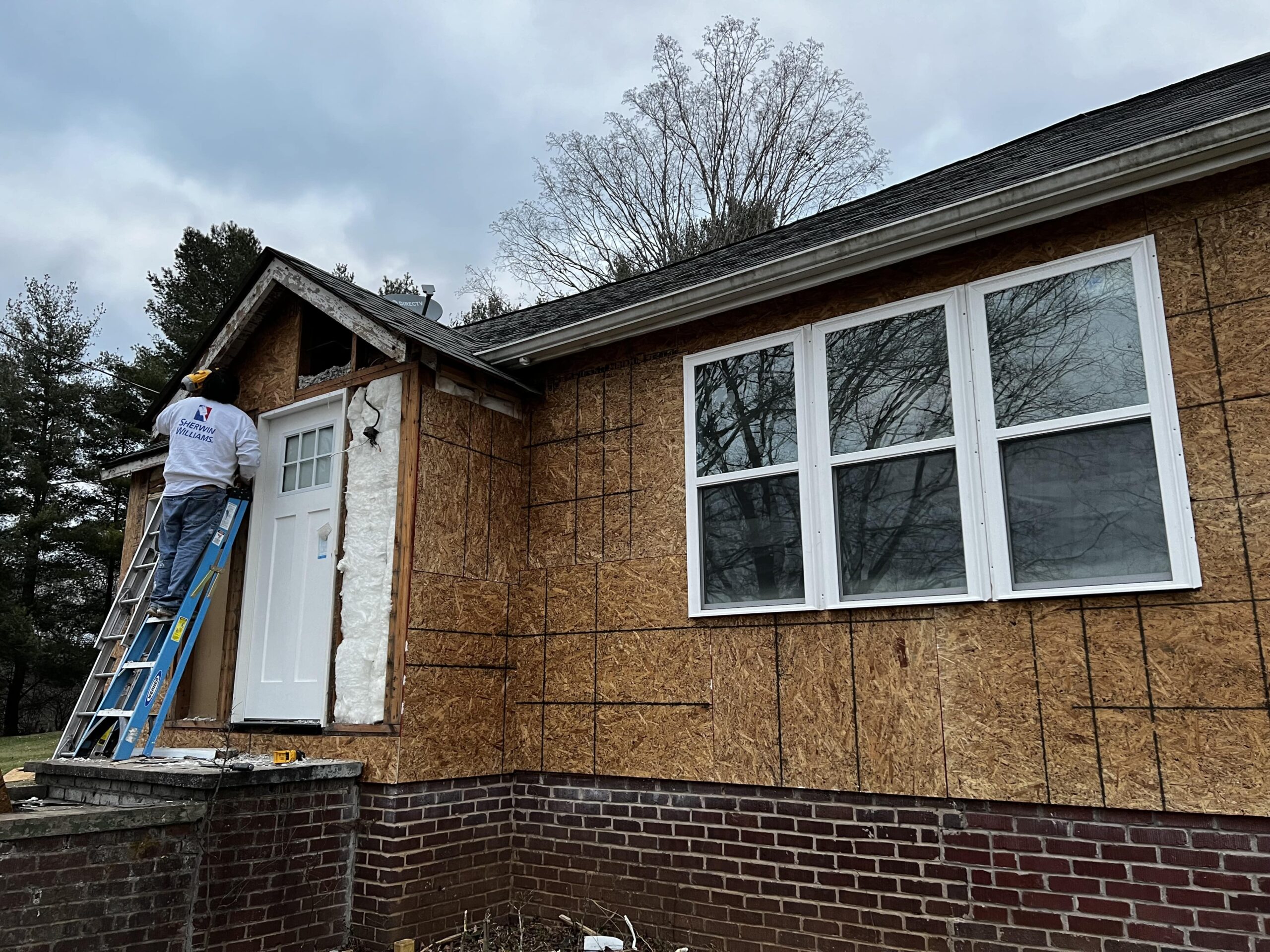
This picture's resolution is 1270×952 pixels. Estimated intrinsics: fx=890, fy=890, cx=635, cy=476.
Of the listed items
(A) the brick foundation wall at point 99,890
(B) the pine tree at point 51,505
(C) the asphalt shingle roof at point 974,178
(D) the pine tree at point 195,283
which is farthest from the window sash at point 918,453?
(D) the pine tree at point 195,283

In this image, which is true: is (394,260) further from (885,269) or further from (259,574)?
(885,269)

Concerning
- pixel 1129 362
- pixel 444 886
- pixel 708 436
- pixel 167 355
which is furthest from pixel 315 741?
pixel 167 355

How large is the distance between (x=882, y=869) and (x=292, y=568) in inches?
170

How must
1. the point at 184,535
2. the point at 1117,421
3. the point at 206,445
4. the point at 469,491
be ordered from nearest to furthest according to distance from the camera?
the point at 1117,421
the point at 184,535
the point at 469,491
the point at 206,445

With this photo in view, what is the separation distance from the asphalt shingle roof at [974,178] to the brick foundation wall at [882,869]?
3.01 metres

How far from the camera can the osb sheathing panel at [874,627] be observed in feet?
12.6

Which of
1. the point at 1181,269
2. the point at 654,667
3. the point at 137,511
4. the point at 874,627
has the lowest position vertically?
the point at 654,667

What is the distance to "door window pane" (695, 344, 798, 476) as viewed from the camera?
527 centimetres

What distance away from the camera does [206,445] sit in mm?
6145

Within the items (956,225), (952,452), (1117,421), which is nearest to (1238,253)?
(1117,421)

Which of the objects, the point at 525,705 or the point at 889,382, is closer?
the point at 889,382

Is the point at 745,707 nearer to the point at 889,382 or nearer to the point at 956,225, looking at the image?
the point at 889,382

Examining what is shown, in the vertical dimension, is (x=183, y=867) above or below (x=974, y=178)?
below

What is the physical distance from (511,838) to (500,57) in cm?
1920
